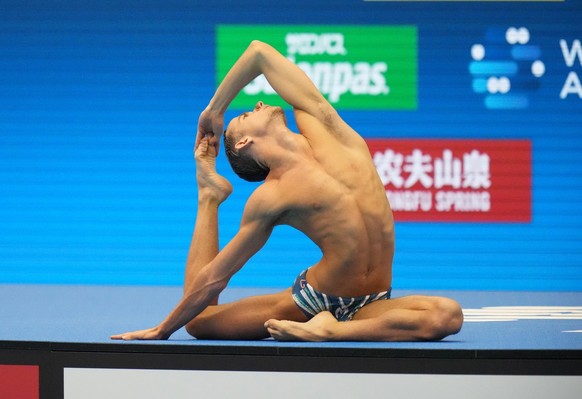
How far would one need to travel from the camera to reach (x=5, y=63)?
8141 mm

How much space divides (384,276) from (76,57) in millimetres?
4587

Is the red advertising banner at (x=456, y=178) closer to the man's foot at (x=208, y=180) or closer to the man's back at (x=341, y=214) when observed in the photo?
the man's foot at (x=208, y=180)

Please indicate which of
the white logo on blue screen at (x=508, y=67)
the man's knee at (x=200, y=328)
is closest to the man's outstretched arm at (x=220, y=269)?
the man's knee at (x=200, y=328)

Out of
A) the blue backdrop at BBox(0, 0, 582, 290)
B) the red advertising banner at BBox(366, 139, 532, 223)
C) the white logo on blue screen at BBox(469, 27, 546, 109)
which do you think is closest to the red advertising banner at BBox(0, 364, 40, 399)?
the blue backdrop at BBox(0, 0, 582, 290)

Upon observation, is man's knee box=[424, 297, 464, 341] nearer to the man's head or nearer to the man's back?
the man's back

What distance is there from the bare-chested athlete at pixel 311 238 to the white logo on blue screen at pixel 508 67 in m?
3.74

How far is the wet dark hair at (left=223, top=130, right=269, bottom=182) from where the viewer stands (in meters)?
4.27

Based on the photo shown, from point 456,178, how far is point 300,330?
155 inches

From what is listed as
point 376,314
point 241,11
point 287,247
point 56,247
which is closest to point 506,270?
point 287,247

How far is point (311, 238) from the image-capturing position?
13.9 feet

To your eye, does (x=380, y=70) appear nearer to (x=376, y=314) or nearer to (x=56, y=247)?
(x=56, y=247)

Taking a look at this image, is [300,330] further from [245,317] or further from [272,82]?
[272,82]

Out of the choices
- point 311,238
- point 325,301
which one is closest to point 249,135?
point 311,238

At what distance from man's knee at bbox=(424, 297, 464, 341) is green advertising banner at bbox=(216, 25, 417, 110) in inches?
153
